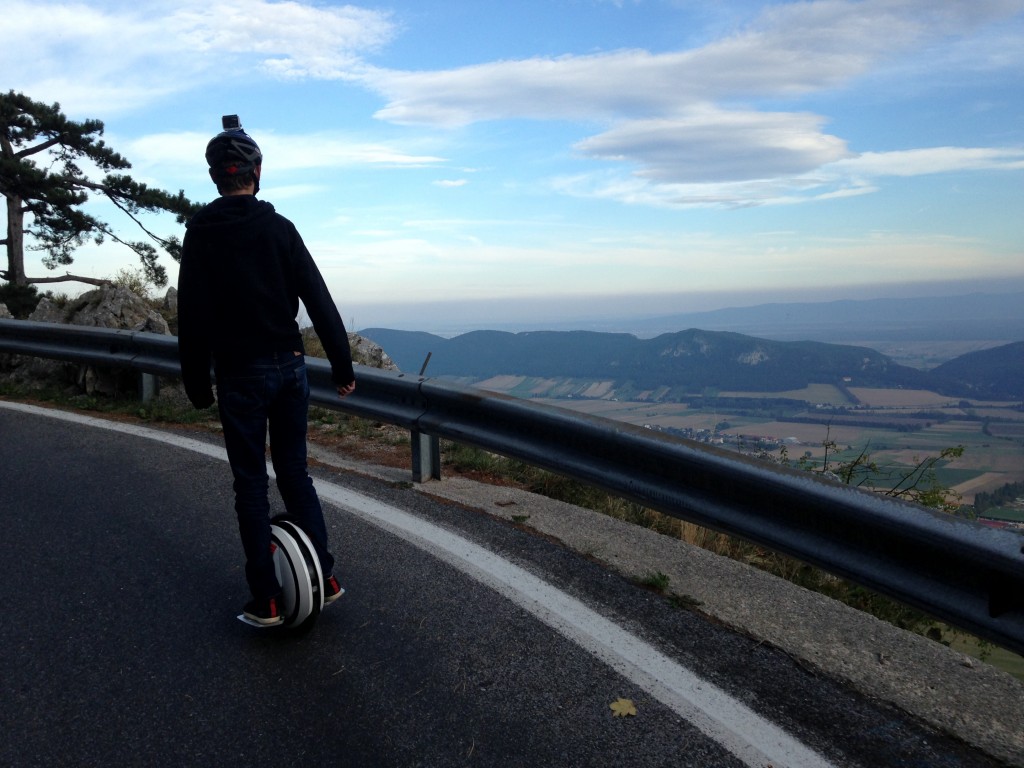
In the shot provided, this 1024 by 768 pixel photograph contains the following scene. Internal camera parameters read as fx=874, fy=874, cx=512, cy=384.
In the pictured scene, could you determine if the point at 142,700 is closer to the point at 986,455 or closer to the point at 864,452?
the point at 864,452

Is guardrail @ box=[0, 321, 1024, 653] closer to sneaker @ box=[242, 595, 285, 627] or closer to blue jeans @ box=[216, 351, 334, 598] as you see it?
blue jeans @ box=[216, 351, 334, 598]

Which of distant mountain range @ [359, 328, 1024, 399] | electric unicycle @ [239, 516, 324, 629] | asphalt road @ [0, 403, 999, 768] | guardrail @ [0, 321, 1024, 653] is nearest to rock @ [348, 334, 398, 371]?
guardrail @ [0, 321, 1024, 653]

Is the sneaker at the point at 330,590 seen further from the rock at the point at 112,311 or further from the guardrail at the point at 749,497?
the rock at the point at 112,311

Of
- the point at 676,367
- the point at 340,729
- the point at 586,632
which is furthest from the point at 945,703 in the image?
the point at 676,367

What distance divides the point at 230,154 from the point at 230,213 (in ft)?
0.75

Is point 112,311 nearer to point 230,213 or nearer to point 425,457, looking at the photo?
point 425,457

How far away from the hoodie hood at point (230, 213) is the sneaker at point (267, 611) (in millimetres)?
1531

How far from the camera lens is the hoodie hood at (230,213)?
348 cm

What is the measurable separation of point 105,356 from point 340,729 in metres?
7.21

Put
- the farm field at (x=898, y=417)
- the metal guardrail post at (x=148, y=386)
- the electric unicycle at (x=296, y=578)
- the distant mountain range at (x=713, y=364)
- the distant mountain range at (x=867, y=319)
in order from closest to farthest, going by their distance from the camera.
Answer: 1. the electric unicycle at (x=296, y=578)
2. the metal guardrail post at (x=148, y=386)
3. the farm field at (x=898, y=417)
4. the distant mountain range at (x=713, y=364)
5. the distant mountain range at (x=867, y=319)

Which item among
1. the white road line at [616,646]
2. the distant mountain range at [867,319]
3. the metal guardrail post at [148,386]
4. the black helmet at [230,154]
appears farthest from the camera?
the distant mountain range at [867,319]

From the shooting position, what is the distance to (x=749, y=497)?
3719mm

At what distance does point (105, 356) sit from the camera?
902cm

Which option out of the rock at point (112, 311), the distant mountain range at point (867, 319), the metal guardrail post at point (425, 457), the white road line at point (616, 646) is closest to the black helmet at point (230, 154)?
the white road line at point (616, 646)
